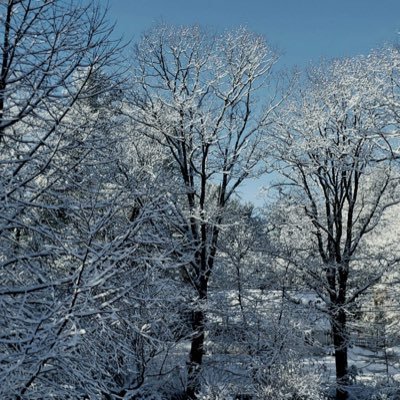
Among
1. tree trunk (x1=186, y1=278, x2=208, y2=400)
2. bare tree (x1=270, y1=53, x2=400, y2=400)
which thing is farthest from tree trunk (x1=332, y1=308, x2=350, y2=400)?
tree trunk (x1=186, y1=278, x2=208, y2=400)

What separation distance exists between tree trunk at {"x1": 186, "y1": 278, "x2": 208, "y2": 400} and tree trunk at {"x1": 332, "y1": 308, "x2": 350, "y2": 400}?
3.43 metres

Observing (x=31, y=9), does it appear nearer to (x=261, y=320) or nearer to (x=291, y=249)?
(x=261, y=320)

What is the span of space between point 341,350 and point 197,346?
13.2 ft

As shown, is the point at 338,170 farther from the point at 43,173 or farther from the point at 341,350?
the point at 43,173

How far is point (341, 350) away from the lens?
11586 mm

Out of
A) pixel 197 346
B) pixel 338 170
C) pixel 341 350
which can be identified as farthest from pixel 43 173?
pixel 341 350

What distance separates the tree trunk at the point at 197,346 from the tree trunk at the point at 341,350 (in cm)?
343

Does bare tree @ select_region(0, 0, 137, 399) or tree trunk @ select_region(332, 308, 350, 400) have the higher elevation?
bare tree @ select_region(0, 0, 137, 399)

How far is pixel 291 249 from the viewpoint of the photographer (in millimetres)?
12508

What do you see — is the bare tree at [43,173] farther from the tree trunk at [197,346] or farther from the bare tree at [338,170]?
the bare tree at [338,170]

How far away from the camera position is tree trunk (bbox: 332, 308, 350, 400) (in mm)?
11109

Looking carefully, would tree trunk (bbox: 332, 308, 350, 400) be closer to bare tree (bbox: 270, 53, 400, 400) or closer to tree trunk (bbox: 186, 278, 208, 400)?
bare tree (bbox: 270, 53, 400, 400)

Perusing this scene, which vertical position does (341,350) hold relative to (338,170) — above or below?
below

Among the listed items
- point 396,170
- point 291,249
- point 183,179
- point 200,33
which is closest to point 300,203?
point 291,249
